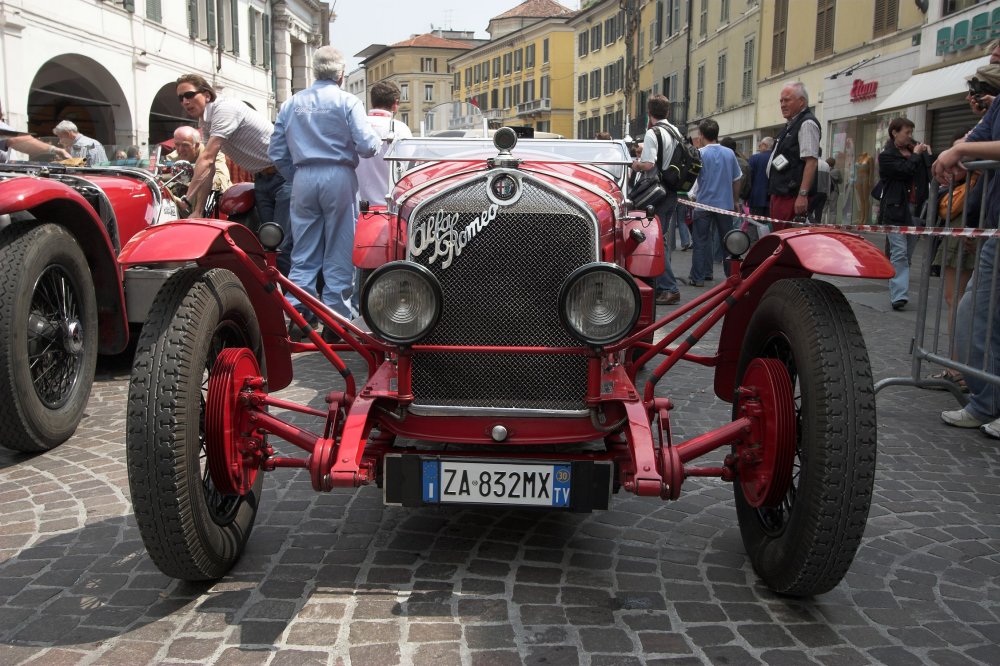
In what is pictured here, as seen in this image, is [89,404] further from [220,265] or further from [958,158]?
[958,158]

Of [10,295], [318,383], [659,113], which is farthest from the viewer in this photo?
[659,113]

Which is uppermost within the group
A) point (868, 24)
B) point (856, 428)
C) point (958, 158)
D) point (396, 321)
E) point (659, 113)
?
point (868, 24)

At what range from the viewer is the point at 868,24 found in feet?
64.2

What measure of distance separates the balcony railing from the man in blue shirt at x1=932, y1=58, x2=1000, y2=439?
6806 cm

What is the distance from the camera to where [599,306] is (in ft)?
9.22

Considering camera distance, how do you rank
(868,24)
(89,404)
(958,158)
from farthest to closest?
(868,24) → (89,404) → (958,158)

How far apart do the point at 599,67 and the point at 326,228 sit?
55916 millimetres

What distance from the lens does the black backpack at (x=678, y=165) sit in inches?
349

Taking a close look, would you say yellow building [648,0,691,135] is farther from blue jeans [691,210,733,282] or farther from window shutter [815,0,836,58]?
blue jeans [691,210,733,282]

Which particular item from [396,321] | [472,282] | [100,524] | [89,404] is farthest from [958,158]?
[89,404]

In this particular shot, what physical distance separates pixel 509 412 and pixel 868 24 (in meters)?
19.7

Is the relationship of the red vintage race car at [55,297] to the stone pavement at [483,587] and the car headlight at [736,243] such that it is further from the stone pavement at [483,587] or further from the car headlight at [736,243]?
the car headlight at [736,243]

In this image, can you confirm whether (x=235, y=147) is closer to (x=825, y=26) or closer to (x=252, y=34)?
(x=825, y=26)

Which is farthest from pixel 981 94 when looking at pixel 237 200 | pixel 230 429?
pixel 237 200
